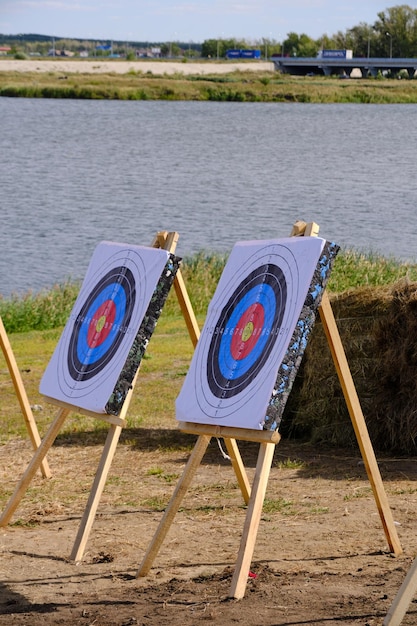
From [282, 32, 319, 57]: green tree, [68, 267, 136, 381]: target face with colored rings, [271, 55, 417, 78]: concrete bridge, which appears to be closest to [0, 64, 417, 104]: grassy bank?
[271, 55, 417, 78]: concrete bridge

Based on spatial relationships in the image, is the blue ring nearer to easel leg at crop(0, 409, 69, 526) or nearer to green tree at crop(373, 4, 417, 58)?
easel leg at crop(0, 409, 69, 526)

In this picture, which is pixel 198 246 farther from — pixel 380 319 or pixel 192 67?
pixel 192 67

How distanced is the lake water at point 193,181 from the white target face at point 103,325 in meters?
16.3

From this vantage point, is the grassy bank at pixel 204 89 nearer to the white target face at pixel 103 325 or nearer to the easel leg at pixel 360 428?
the white target face at pixel 103 325

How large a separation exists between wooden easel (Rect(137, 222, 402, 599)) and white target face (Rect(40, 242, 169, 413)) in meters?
0.83

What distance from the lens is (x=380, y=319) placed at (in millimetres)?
8812

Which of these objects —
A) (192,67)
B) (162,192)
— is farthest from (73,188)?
(192,67)

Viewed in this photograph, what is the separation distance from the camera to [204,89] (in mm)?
107375

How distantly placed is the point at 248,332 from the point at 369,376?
9.67 feet

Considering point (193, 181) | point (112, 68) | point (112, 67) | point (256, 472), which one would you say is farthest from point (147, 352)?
point (112, 67)

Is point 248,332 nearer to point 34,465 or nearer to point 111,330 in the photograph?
point 111,330

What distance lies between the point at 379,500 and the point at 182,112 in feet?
279

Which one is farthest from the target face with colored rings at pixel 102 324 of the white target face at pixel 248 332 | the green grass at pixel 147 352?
the green grass at pixel 147 352

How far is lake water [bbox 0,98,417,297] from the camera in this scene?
1264 inches
